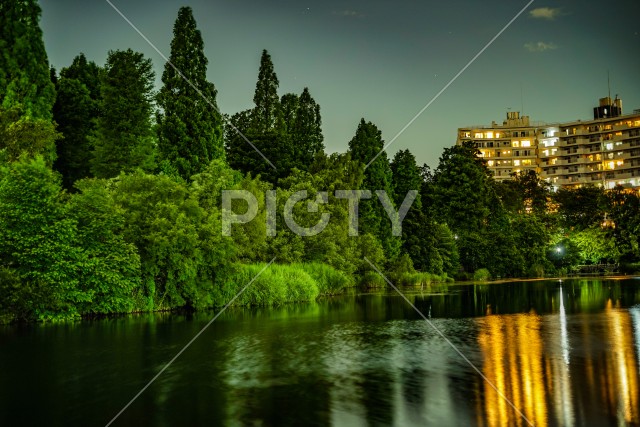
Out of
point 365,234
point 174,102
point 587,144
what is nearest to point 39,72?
point 174,102

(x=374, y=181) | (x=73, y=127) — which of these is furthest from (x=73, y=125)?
(x=374, y=181)

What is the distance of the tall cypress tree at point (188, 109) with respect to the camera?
51.0 m

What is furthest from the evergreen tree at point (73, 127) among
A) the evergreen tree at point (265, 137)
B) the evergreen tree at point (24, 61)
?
the evergreen tree at point (265, 137)

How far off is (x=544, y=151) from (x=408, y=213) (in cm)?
13085

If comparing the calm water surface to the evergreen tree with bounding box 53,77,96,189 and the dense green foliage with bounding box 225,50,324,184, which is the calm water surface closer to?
the evergreen tree with bounding box 53,77,96,189

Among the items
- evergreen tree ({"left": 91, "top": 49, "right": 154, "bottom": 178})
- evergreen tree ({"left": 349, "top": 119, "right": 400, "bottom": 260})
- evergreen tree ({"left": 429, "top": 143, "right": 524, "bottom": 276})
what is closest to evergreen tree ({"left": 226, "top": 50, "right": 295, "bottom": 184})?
evergreen tree ({"left": 349, "top": 119, "right": 400, "bottom": 260})

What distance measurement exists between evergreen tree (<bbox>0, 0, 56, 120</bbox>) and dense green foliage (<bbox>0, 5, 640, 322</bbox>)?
3.9 inches

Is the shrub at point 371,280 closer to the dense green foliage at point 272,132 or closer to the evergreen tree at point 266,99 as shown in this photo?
the dense green foliage at point 272,132

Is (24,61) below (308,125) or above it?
below

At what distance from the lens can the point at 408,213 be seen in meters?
70.8

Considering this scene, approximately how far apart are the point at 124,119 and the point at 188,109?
6013 millimetres

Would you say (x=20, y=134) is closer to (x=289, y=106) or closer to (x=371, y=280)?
(x=371, y=280)

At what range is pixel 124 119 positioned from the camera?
175ft

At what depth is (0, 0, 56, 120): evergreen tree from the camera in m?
41.8
